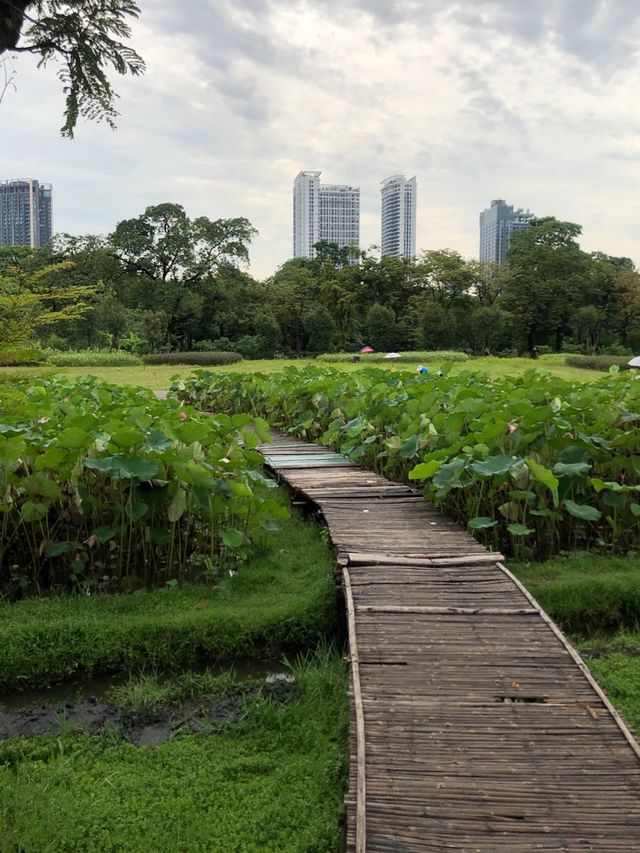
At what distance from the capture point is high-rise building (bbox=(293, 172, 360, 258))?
60.4 m

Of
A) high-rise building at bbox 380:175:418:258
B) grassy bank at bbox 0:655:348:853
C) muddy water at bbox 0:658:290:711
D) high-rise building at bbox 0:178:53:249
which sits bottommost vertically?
muddy water at bbox 0:658:290:711

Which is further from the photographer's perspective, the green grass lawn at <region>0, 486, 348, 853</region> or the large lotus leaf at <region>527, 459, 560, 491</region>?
the large lotus leaf at <region>527, 459, 560, 491</region>

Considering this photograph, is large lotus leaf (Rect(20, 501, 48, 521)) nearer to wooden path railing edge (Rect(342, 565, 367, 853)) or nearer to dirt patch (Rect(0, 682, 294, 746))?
dirt patch (Rect(0, 682, 294, 746))

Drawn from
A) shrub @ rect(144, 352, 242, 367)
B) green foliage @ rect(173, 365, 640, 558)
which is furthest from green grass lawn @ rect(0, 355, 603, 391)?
green foliage @ rect(173, 365, 640, 558)

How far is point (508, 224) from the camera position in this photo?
67438mm

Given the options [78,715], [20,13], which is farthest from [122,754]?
[20,13]

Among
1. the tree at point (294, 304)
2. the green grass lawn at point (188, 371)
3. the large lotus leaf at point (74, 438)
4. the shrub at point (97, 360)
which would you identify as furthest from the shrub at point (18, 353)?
the tree at point (294, 304)

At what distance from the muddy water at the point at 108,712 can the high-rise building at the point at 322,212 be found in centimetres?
5925

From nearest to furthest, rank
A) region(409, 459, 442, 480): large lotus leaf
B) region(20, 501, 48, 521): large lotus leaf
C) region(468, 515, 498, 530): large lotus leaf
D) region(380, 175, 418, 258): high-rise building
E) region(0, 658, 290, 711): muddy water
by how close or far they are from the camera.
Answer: region(0, 658, 290, 711): muddy water → region(20, 501, 48, 521): large lotus leaf → region(468, 515, 498, 530): large lotus leaf → region(409, 459, 442, 480): large lotus leaf → region(380, 175, 418, 258): high-rise building

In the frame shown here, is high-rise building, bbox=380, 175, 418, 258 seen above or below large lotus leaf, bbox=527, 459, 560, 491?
above

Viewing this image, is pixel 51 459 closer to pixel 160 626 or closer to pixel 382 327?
pixel 160 626

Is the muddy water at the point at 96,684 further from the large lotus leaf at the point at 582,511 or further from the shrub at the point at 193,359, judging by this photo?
the shrub at the point at 193,359

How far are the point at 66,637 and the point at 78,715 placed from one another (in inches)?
16.8

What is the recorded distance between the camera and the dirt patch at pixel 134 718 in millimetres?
2492
